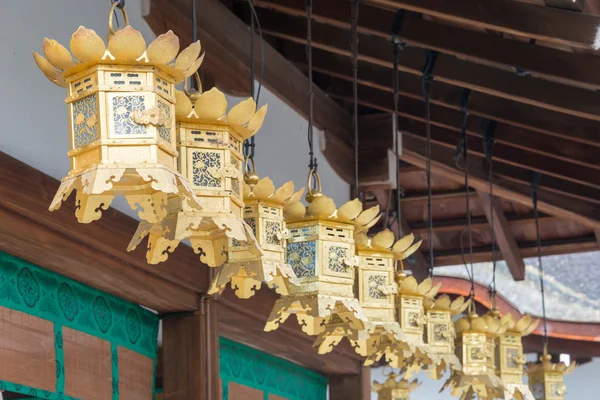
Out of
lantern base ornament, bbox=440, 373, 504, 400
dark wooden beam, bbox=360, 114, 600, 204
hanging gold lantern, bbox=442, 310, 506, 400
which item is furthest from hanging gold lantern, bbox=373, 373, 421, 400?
dark wooden beam, bbox=360, 114, 600, 204

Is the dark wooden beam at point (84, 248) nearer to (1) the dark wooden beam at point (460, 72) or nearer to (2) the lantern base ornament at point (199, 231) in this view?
(2) the lantern base ornament at point (199, 231)

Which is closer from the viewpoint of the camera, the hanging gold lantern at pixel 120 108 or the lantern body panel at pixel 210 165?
the hanging gold lantern at pixel 120 108

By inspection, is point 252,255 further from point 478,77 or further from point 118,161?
point 478,77

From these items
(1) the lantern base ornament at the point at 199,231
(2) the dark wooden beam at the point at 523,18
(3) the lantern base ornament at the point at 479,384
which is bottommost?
(3) the lantern base ornament at the point at 479,384

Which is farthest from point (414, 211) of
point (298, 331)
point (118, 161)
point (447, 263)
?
point (118, 161)

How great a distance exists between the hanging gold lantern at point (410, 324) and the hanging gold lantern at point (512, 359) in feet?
4.07

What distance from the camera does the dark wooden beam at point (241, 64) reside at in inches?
191

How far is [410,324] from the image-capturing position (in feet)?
14.4

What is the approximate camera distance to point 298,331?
5836 millimetres

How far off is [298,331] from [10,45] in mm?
2572

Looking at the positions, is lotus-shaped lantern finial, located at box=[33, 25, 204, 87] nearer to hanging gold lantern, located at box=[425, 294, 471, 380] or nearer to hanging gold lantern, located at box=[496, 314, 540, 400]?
hanging gold lantern, located at box=[425, 294, 471, 380]

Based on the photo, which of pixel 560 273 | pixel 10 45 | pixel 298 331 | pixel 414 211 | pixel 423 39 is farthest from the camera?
pixel 560 273

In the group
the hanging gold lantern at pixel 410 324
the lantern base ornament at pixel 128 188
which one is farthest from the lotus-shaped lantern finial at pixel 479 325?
the lantern base ornament at pixel 128 188

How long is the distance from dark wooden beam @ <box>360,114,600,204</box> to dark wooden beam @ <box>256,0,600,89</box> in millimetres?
1416
